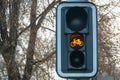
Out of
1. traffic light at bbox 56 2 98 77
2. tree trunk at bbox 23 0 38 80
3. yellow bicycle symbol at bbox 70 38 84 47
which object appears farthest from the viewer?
tree trunk at bbox 23 0 38 80

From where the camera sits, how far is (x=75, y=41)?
704 centimetres

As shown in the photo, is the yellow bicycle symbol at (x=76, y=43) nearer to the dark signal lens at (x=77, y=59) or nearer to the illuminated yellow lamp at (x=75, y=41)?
the illuminated yellow lamp at (x=75, y=41)

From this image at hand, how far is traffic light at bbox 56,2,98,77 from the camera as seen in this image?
22.6ft

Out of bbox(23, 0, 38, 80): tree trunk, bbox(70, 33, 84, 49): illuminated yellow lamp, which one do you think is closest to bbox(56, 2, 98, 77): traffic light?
bbox(70, 33, 84, 49): illuminated yellow lamp

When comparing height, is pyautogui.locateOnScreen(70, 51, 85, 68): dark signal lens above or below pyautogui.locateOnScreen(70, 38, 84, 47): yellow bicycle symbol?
below

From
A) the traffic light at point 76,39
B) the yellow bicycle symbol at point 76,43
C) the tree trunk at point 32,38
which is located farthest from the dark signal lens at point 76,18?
the tree trunk at point 32,38

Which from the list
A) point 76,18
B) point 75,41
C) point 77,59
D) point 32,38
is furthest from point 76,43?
point 32,38

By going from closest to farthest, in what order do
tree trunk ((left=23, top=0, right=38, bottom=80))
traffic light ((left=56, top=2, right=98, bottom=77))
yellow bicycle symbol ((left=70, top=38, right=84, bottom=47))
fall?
traffic light ((left=56, top=2, right=98, bottom=77)), yellow bicycle symbol ((left=70, top=38, right=84, bottom=47)), tree trunk ((left=23, top=0, right=38, bottom=80))

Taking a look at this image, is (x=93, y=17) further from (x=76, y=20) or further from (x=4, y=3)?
(x=4, y=3)

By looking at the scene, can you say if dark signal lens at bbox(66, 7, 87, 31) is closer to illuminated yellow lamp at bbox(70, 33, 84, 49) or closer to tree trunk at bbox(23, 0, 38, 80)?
illuminated yellow lamp at bbox(70, 33, 84, 49)

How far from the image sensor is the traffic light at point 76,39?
690 cm

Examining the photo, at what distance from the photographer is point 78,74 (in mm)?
6875

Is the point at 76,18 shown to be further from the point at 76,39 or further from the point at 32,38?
the point at 32,38

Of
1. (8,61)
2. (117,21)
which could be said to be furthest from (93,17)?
(117,21)
